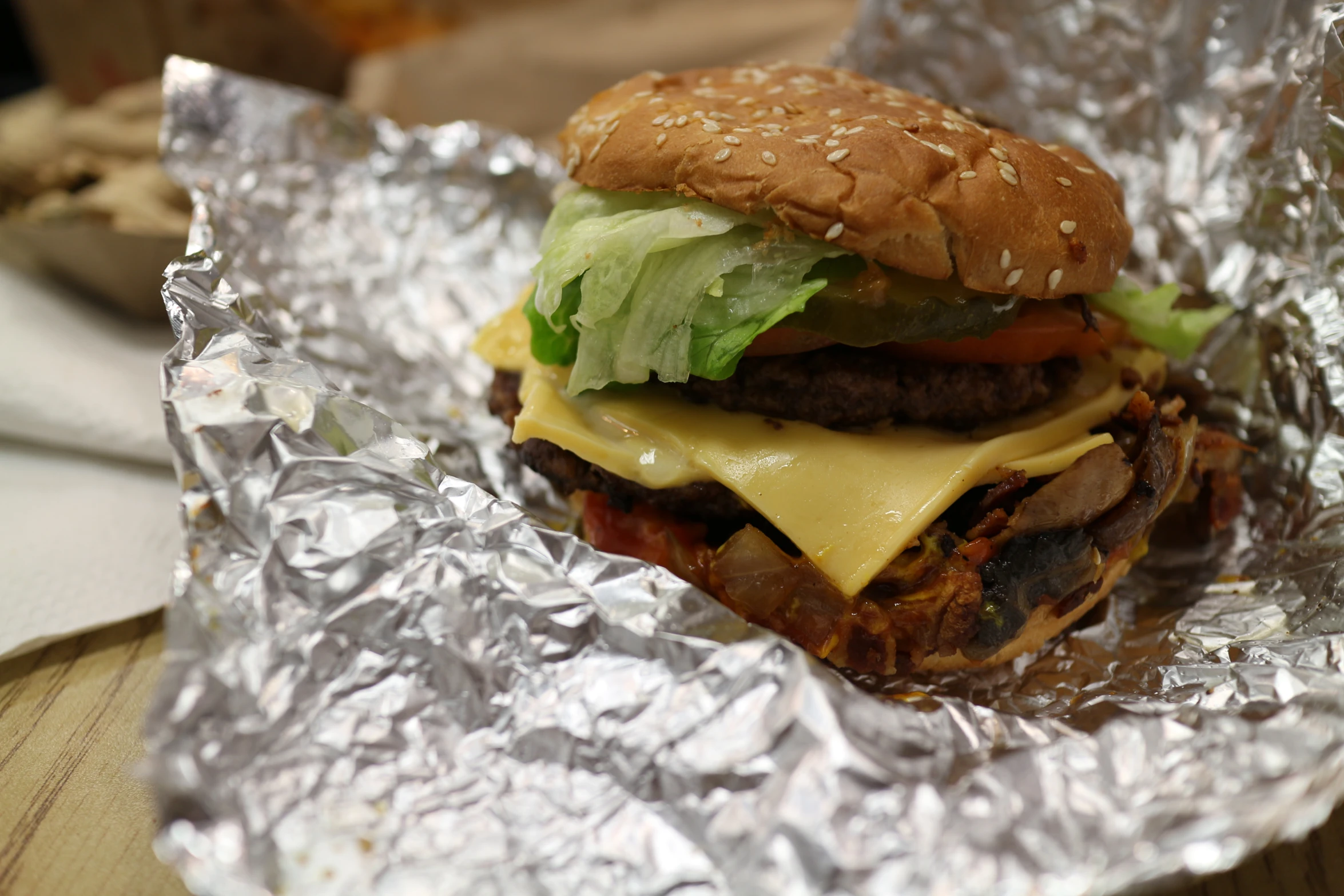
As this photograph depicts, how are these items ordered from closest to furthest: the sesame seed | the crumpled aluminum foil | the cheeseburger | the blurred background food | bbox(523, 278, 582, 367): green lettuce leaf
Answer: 1. the crumpled aluminum foil
2. the cheeseburger
3. the sesame seed
4. bbox(523, 278, 582, 367): green lettuce leaf
5. the blurred background food

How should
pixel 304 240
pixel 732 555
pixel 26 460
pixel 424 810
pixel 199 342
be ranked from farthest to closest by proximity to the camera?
→ pixel 304 240 → pixel 26 460 → pixel 199 342 → pixel 732 555 → pixel 424 810

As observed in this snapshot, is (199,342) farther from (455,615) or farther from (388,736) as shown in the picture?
(388,736)

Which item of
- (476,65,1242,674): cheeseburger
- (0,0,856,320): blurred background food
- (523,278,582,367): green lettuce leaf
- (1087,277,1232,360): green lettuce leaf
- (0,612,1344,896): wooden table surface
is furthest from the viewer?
(0,0,856,320): blurred background food

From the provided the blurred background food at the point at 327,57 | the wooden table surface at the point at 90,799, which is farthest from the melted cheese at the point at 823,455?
the blurred background food at the point at 327,57

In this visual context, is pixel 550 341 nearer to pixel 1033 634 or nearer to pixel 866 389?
pixel 866 389

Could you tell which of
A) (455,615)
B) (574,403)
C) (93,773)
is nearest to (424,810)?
(455,615)

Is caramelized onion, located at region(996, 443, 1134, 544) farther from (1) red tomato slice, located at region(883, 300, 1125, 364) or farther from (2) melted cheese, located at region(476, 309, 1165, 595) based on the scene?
(1) red tomato slice, located at region(883, 300, 1125, 364)

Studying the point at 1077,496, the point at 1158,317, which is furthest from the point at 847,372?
the point at 1158,317

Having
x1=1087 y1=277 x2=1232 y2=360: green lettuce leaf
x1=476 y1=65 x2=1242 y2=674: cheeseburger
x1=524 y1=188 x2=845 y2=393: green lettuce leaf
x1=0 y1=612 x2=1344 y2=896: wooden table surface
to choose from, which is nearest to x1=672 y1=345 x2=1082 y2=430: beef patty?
x1=476 y1=65 x2=1242 y2=674: cheeseburger
